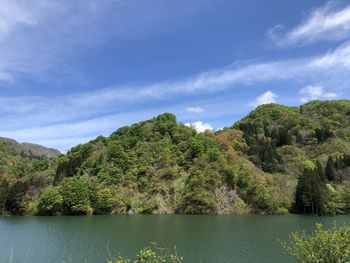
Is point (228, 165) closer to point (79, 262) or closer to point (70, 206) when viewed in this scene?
point (70, 206)

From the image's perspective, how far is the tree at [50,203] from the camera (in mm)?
82125

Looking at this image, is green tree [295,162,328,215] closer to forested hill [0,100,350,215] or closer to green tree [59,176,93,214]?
forested hill [0,100,350,215]

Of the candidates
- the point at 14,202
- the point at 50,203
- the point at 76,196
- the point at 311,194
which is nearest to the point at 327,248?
the point at 311,194

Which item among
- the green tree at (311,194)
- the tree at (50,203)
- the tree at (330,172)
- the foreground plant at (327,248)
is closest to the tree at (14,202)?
the tree at (50,203)

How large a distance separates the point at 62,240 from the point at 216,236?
57.0 ft

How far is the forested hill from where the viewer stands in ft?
264

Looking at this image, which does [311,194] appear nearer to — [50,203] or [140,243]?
[140,243]

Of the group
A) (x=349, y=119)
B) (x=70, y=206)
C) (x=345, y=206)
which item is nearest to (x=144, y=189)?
(x=70, y=206)

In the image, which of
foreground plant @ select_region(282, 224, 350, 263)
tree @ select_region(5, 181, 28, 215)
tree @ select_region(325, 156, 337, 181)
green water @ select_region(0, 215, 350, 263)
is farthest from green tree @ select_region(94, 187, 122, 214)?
foreground plant @ select_region(282, 224, 350, 263)

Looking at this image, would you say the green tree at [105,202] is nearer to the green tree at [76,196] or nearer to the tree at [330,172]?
the green tree at [76,196]

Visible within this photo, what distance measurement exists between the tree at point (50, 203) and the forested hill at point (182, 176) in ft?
0.73

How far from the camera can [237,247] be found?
35250 mm

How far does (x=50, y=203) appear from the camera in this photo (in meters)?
82.5

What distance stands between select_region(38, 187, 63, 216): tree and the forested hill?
22cm
